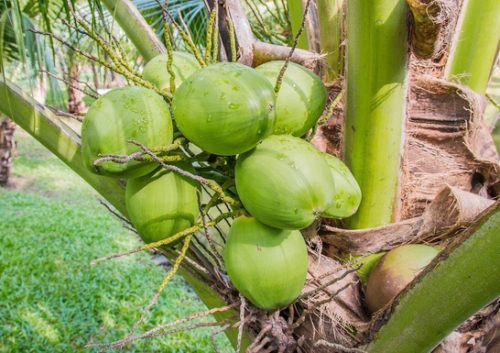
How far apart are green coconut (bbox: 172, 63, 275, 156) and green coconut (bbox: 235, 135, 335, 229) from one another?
37 mm

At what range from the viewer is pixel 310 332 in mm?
1075

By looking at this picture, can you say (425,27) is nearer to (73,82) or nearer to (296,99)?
(296,99)

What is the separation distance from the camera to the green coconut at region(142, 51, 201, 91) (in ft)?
3.29

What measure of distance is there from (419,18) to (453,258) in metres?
0.45

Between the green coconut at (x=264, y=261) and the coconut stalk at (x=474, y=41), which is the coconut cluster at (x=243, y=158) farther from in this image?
the coconut stalk at (x=474, y=41)

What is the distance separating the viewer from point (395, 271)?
1.01 metres

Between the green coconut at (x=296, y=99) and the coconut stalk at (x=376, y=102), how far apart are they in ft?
0.40

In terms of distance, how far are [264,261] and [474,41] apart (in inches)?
32.4

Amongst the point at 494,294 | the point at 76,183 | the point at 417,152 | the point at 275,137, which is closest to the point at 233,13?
the point at 275,137

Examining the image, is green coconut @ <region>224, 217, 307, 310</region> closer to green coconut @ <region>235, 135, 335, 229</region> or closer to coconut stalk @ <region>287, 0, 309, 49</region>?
green coconut @ <region>235, 135, 335, 229</region>

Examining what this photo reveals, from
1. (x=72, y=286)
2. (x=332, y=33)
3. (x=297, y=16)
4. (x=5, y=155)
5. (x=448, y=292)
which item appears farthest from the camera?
(x=5, y=155)

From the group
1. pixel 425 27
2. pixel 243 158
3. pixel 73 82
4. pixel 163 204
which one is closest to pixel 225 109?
pixel 243 158

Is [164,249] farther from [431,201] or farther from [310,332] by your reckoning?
[431,201]

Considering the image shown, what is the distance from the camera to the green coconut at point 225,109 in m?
0.81
